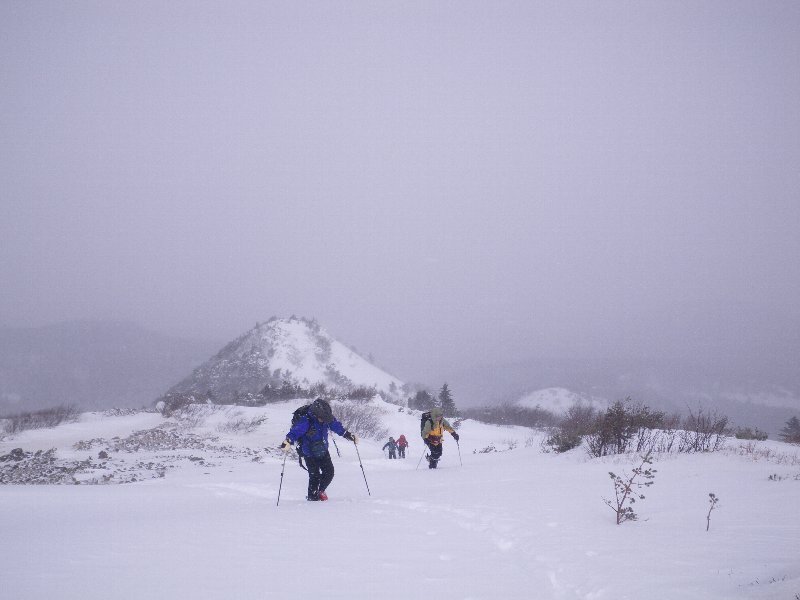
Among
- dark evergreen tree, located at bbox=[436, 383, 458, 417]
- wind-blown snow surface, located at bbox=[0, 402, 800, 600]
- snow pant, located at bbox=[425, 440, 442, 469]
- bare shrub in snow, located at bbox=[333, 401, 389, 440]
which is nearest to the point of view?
wind-blown snow surface, located at bbox=[0, 402, 800, 600]

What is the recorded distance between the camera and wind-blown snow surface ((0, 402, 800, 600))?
3773mm

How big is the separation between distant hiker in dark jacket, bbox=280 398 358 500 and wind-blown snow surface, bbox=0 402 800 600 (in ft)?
2.10

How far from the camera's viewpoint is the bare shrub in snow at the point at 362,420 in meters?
Answer: 42.7

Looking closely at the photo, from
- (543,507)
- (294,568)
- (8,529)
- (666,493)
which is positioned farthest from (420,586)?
(666,493)

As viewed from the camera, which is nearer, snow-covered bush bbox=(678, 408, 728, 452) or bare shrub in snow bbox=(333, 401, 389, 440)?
snow-covered bush bbox=(678, 408, 728, 452)

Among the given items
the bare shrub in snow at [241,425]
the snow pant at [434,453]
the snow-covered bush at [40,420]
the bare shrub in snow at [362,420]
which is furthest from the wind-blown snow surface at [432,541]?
the snow-covered bush at [40,420]

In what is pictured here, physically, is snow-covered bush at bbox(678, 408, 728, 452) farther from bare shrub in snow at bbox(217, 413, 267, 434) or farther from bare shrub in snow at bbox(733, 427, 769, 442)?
bare shrub in snow at bbox(217, 413, 267, 434)

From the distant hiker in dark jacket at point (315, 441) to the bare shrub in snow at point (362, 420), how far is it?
32.5 m

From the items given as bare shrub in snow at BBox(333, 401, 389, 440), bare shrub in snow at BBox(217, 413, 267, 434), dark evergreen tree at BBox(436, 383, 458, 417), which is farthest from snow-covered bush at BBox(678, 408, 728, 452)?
dark evergreen tree at BBox(436, 383, 458, 417)

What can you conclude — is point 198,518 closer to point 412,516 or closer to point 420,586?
point 412,516

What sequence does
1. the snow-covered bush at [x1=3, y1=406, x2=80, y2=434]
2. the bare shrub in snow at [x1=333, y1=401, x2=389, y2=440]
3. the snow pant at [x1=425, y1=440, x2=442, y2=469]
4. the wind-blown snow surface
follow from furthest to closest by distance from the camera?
1. the bare shrub in snow at [x1=333, y1=401, x2=389, y2=440]
2. the snow-covered bush at [x1=3, y1=406, x2=80, y2=434]
3. the snow pant at [x1=425, y1=440, x2=442, y2=469]
4. the wind-blown snow surface

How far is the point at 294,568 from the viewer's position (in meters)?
4.24

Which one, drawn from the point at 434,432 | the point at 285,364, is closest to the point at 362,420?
the point at 434,432

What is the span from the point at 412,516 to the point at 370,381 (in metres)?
94.0
